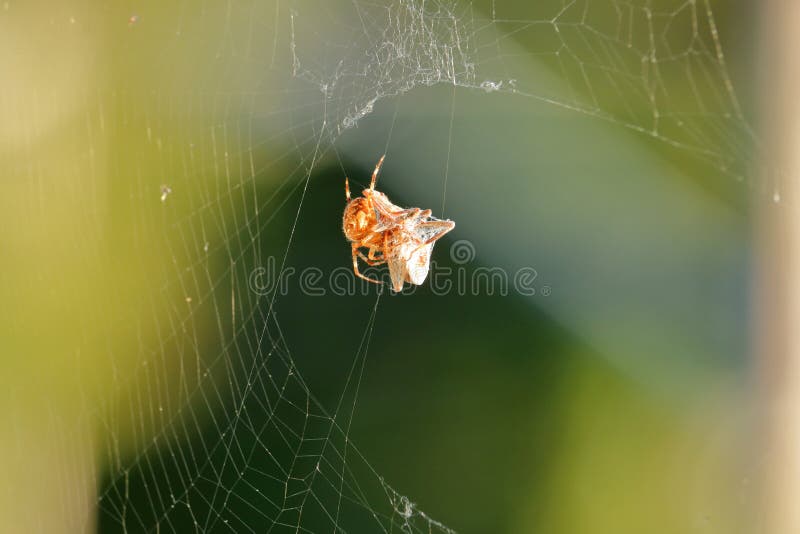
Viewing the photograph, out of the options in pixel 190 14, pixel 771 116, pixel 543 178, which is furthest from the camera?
pixel 543 178

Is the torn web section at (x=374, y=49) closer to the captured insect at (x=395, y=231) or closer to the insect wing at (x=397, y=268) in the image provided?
the captured insect at (x=395, y=231)

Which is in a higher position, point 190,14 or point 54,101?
point 190,14

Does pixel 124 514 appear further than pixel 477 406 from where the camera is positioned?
No

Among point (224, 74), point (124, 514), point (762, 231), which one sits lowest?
point (124, 514)

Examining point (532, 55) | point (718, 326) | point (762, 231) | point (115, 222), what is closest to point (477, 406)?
point (718, 326)

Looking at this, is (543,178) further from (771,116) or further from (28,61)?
(28,61)

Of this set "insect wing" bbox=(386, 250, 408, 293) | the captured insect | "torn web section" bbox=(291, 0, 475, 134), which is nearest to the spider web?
"torn web section" bbox=(291, 0, 475, 134)

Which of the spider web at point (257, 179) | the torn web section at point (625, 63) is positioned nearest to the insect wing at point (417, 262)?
the spider web at point (257, 179)
